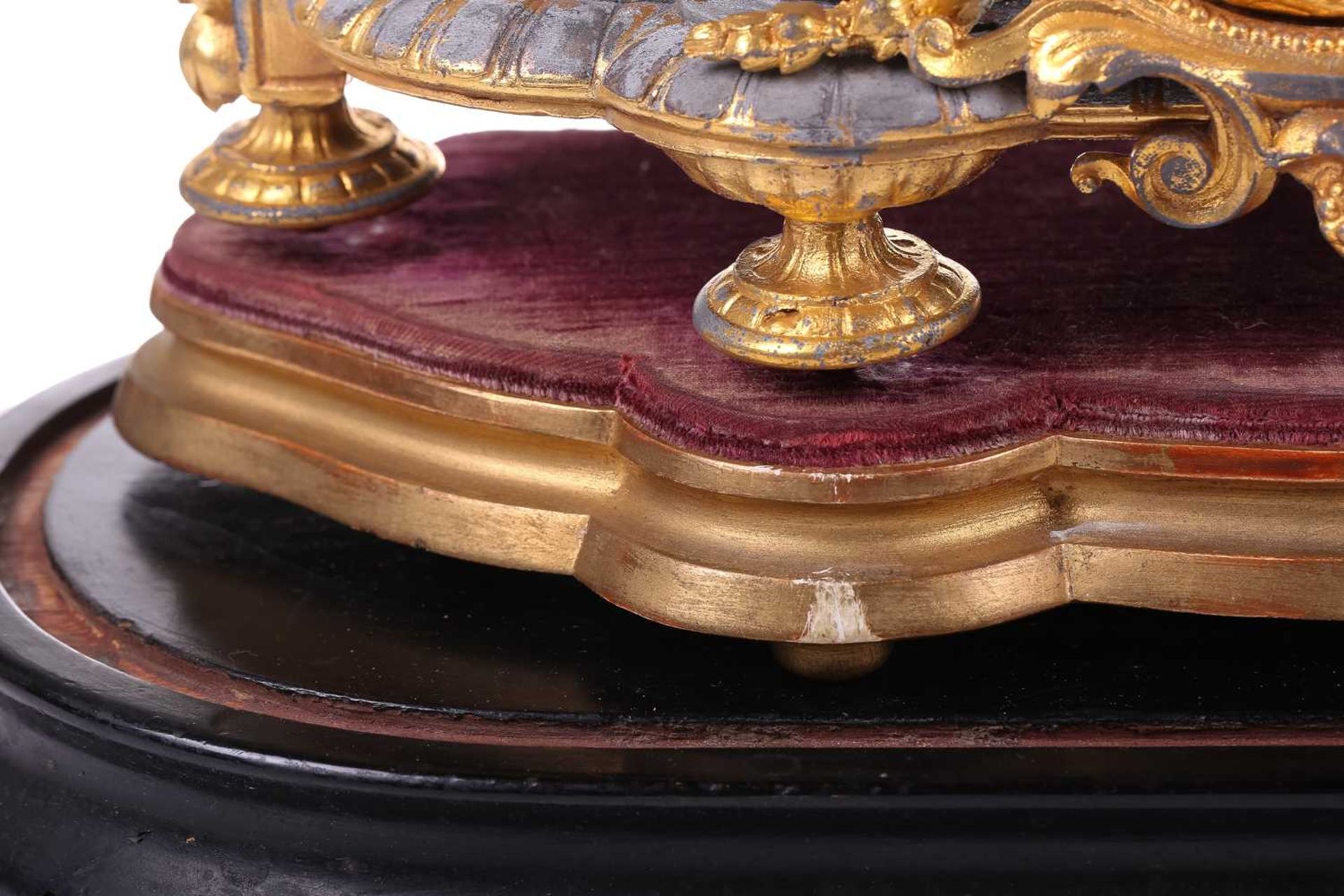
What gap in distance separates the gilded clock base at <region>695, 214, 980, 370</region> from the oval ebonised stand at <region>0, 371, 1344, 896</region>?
214 millimetres

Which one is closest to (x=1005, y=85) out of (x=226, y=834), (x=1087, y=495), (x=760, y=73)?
(x=760, y=73)

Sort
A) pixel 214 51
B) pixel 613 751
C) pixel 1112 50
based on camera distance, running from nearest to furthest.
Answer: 1. pixel 1112 50
2. pixel 613 751
3. pixel 214 51

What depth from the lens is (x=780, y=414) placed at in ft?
4.37

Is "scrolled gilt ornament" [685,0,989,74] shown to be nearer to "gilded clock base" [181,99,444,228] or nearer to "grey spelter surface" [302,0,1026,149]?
"grey spelter surface" [302,0,1026,149]

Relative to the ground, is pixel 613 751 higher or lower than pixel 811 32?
lower

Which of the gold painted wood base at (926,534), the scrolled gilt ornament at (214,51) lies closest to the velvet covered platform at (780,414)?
the gold painted wood base at (926,534)

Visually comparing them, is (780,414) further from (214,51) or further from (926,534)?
(214,51)

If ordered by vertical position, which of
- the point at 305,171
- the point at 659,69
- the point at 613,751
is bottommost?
the point at 613,751

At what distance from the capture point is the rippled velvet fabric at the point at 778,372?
1.33 meters

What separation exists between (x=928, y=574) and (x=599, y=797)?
0.75 ft

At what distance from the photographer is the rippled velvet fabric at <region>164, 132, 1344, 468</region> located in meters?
1.33

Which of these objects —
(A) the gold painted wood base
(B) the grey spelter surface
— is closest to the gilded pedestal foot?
(A) the gold painted wood base

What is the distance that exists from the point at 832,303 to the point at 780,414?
71 millimetres

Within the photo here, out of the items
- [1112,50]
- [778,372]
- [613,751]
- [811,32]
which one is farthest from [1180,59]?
[613,751]
